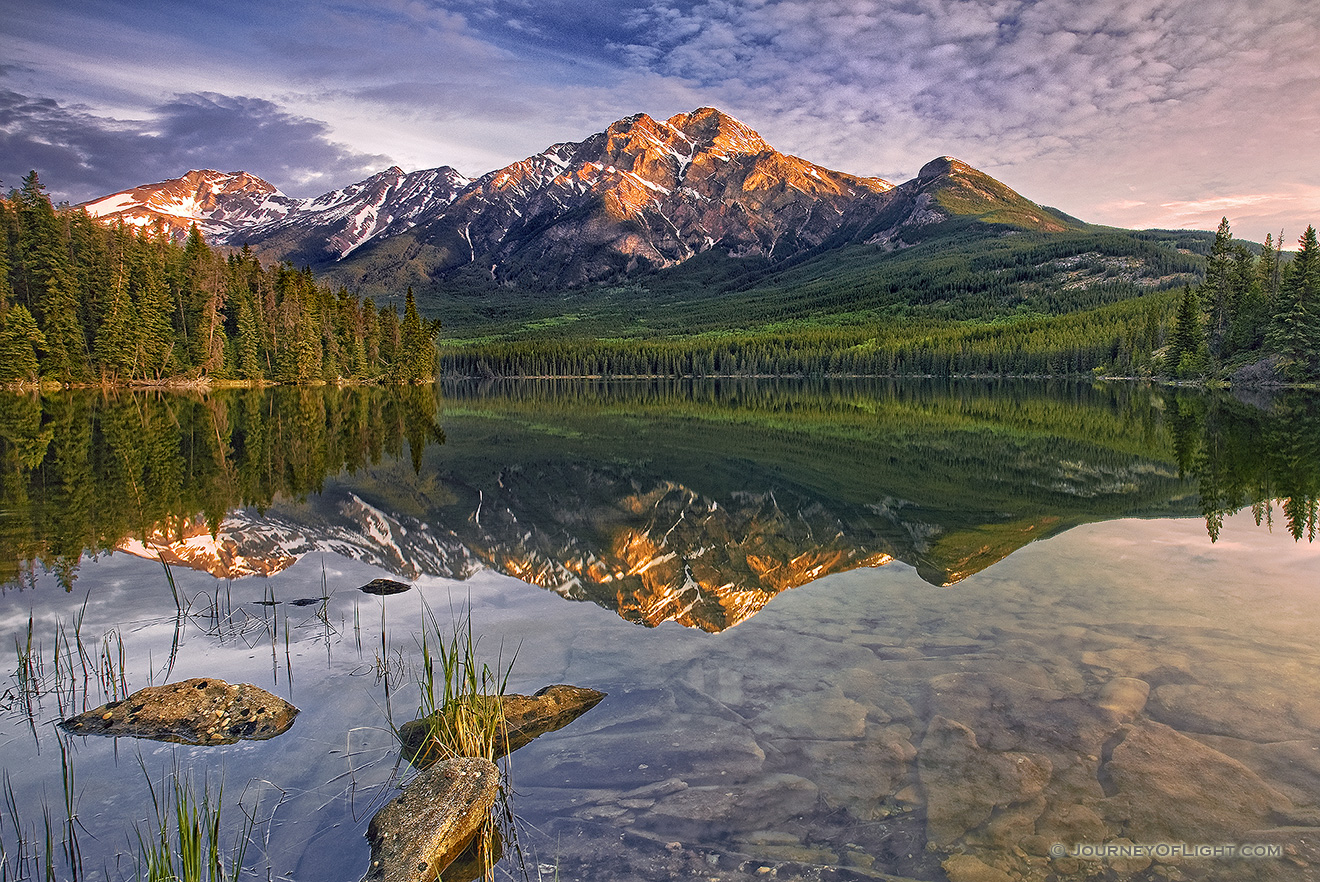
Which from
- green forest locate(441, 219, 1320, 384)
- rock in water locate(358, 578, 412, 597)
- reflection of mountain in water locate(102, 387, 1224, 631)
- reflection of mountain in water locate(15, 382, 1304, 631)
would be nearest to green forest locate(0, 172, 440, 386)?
reflection of mountain in water locate(15, 382, 1304, 631)

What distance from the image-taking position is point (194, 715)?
7.38m

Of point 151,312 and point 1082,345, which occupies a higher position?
point 151,312

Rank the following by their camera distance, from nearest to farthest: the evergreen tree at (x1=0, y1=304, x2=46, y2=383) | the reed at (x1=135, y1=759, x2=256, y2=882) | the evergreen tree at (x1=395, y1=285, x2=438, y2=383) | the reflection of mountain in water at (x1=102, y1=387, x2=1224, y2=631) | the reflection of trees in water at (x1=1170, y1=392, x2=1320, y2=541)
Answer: the reed at (x1=135, y1=759, x2=256, y2=882) < the reflection of mountain in water at (x1=102, y1=387, x2=1224, y2=631) < the reflection of trees in water at (x1=1170, y1=392, x2=1320, y2=541) < the evergreen tree at (x1=0, y1=304, x2=46, y2=383) < the evergreen tree at (x1=395, y1=285, x2=438, y2=383)

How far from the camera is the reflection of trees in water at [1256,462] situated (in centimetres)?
1662

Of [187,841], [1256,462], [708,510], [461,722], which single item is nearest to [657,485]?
[708,510]

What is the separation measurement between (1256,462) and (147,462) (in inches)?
1445

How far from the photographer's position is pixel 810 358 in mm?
168375

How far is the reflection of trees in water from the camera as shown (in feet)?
54.5

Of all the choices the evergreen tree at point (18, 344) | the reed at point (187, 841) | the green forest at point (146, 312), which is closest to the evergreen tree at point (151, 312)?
the green forest at point (146, 312)

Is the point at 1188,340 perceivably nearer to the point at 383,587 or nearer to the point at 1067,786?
the point at 1067,786

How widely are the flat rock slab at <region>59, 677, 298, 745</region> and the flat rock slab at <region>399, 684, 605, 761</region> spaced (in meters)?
1.48

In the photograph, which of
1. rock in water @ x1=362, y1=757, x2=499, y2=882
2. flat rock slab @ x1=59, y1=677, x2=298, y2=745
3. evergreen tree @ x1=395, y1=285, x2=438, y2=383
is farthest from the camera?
evergreen tree @ x1=395, y1=285, x2=438, y2=383

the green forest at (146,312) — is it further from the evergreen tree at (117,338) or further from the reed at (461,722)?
the reed at (461,722)
